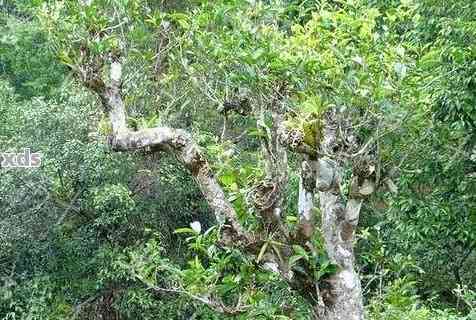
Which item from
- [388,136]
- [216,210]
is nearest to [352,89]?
[388,136]

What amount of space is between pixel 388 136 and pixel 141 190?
296 centimetres

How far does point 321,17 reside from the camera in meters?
2.47

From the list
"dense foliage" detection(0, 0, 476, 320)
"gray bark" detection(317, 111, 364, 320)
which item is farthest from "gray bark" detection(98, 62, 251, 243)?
"gray bark" detection(317, 111, 364, 320)

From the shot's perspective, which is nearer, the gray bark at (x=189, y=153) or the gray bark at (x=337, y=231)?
the gray bark at (x=337, y=231)

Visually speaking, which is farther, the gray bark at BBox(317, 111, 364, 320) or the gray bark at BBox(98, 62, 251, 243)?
the gray bark at BBox(98, 62, 251, 243)

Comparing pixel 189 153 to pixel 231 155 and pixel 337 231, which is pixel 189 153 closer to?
pixel 231 155

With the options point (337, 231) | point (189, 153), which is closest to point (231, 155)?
point (189, 153)

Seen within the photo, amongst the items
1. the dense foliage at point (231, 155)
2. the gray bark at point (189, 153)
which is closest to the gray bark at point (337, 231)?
the dense foliage at point (231, 155)

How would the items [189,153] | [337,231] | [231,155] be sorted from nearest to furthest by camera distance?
[337,231], [189,153], [231,155]

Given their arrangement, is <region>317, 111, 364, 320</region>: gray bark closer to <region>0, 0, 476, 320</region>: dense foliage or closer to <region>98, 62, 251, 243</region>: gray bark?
<region>0, 0, 476, 320</region>: dense foliage

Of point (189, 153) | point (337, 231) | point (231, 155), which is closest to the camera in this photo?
point (337, 231)

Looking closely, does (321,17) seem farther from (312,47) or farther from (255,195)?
(255,195)

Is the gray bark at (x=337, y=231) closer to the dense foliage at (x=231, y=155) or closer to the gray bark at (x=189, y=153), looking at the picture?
the dense foliage at (x=231, y=155)

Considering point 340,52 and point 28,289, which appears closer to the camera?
point 340,52
